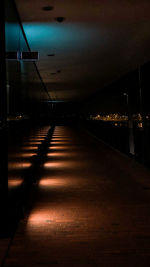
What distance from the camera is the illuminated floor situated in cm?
268

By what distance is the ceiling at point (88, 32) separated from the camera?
4.33 meters

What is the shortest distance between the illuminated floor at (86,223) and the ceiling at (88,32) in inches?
96.6

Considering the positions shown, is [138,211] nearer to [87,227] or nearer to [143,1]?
[87,227]

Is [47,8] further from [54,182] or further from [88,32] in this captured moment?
[54,182]

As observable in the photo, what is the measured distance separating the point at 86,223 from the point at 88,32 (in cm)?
341

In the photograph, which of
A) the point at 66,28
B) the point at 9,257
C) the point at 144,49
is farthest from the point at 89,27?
the point at 9,257

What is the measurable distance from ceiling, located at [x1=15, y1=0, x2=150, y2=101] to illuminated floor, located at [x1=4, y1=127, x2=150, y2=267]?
2453mm

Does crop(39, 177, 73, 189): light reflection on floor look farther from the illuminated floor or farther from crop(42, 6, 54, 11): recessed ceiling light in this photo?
crop(42, 6, 54, 11): recessed ceiling light

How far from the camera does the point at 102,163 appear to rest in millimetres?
8273

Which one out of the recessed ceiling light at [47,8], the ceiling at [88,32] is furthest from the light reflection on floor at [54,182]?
the recessed ceiling light at [47,8]

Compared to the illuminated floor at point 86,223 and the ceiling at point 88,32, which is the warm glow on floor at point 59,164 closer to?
the illuminated floor at point 86,223

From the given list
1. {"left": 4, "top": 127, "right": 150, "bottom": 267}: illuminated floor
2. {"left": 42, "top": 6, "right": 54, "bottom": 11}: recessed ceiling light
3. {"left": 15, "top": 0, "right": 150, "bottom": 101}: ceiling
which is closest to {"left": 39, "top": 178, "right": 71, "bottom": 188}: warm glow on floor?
{"left": 4, "top": 127, "right": 150, "bottom": 267}: illuminated floor

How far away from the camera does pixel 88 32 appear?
5.77 meters

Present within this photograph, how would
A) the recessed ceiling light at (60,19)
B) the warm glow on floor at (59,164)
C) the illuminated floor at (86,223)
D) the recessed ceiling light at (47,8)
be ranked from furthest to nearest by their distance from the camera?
1. the warm glow on floor at (59,164)
2. the recessed ceiling light at (60,19)
3. the recessed ceiling light at (47,8)
4. the illuminated floor at (86,223)
